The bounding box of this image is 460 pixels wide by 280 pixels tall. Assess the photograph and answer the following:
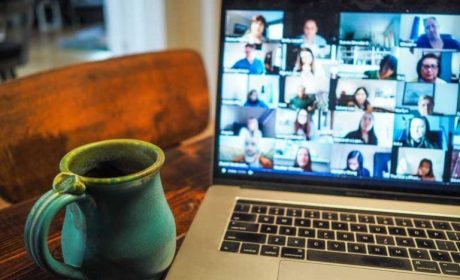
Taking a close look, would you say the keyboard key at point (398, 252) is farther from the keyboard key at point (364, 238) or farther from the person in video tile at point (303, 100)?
the person in video tile at point (303, 100)

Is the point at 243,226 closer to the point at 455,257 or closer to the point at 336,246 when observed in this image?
the point at 336,246

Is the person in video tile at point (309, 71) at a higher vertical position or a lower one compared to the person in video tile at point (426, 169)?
higher

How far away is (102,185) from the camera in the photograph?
0.38m

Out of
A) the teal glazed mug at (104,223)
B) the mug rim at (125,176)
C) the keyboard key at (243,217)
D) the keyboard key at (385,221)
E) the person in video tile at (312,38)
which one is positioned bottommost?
the keyboard key at (243,217)

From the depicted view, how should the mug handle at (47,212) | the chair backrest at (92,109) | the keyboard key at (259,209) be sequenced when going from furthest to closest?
the chair backrest at (92,109)
the keyboard key at (259,209)
the mug handle at (47,212)

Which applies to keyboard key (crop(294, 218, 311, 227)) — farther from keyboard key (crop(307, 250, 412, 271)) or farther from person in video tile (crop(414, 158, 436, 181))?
person in video tile (crop(414, 158, 436, 181))

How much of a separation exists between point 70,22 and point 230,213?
16.3 ft

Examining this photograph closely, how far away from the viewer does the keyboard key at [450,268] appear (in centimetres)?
45

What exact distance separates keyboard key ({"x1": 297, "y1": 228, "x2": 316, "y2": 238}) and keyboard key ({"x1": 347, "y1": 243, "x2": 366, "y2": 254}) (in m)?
0.04

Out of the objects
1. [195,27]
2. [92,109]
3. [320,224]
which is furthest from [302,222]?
[195,27]

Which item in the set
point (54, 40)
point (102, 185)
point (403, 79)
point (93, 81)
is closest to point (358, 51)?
point (403, 79)

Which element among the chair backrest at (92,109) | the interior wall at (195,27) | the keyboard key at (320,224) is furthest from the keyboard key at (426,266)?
the interior wall at (195,27)

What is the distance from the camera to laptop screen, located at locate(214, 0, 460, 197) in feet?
1.86

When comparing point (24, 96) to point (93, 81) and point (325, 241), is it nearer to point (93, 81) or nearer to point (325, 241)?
point (93, 81)
